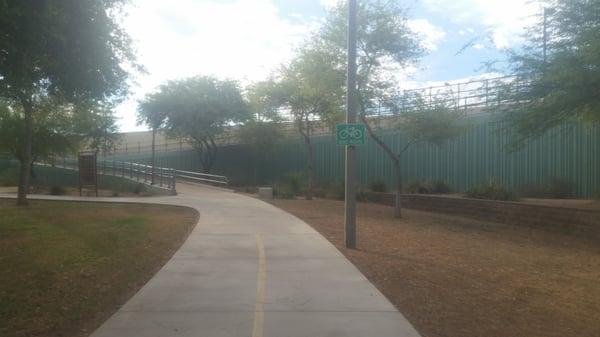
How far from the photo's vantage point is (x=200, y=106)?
1592 inches

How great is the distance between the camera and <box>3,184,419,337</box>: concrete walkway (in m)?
6.67

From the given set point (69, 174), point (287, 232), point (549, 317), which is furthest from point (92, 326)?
point (69, 174)

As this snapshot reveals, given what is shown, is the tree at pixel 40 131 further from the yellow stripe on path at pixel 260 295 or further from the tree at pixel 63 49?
the yellow stripe on path at pixel 260 295

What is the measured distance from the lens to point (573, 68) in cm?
1354

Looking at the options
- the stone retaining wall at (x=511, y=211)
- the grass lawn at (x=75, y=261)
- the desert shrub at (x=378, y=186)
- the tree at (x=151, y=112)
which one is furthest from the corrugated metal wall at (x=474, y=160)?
the grass lawn at (x=75, y=261)

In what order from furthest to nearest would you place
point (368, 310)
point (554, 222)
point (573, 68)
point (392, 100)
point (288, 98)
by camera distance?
point (288, 98) < point (392, 100) < point (554, 222) < point (573, 68) < point (368, 310)

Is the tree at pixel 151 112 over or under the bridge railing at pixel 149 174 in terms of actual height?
over

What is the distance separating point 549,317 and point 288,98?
2772 centimetres

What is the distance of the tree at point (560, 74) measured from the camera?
44.1 ft

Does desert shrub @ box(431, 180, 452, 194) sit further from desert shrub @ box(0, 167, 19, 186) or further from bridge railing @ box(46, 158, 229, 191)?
desert shrub @ box(0, 167, 19, 186)

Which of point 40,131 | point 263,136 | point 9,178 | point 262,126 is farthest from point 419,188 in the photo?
point 9,178

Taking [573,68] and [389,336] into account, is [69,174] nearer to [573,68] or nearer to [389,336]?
[573,68]

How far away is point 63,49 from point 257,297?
7427 mm

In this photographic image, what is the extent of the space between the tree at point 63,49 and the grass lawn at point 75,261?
340 cm
